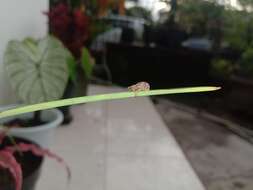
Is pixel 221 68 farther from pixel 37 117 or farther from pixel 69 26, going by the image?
pixel 37 117

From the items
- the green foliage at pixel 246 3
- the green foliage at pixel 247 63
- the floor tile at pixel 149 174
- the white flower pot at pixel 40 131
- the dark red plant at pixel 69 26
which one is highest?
the green foliage at pixel 246 3

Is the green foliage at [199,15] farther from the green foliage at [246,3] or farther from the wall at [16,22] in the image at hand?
the wall at [16,22]

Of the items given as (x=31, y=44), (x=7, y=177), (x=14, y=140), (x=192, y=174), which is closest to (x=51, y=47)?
(x=31, y=44)

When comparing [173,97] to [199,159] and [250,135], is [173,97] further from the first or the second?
[199,159]

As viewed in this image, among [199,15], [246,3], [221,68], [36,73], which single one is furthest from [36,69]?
[221,68]

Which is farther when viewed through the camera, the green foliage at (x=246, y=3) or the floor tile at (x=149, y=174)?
the green foliage at (x=246, y=3)

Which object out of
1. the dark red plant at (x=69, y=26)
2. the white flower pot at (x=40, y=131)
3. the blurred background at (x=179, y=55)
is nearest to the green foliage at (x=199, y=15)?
the blurred background at (x=179, y=55)

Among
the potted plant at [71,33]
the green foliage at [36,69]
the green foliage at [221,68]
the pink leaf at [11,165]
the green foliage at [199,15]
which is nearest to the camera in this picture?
the pink leaf at [11,165]

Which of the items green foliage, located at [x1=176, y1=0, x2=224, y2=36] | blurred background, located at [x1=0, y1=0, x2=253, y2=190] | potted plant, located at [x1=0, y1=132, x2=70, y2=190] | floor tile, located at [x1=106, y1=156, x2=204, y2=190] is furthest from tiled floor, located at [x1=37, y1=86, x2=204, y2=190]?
green foliage, located at [x1=176, y1=0, x2=224, y2=36]
